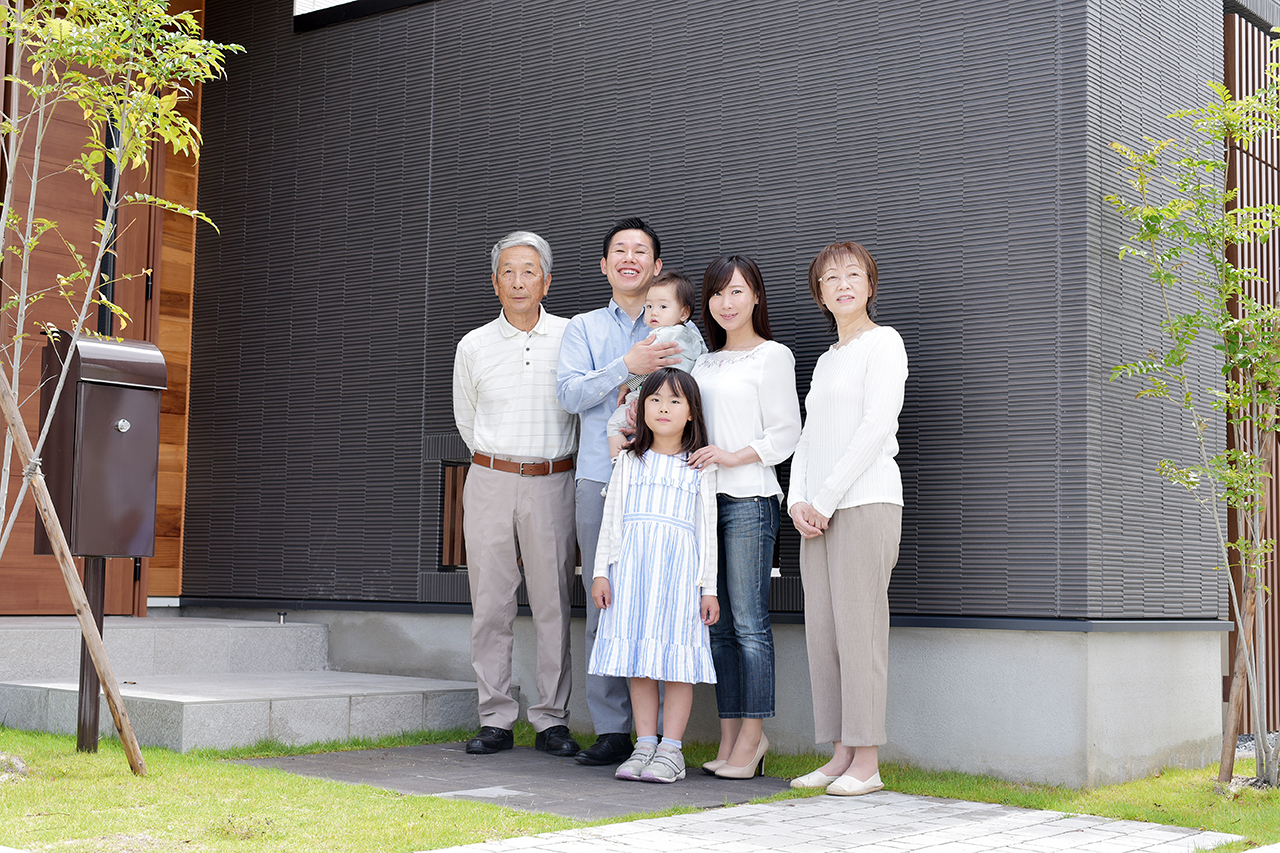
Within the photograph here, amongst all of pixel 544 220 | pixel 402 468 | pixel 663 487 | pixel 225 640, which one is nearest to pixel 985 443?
pixel 663 487

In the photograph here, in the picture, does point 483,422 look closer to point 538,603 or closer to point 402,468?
point 538,603

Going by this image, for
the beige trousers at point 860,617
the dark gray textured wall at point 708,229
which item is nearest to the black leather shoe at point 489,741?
the dark gray textured wall at point 708,229

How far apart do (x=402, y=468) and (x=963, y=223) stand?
2574 mm

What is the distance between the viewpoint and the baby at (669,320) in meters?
4.10

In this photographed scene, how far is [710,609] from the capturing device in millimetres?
3848

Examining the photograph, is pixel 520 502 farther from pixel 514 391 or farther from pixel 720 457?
pixel 720 457

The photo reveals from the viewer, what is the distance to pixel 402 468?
214 inches

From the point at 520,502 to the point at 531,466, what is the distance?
0.43ft

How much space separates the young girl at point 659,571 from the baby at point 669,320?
0.15 meters

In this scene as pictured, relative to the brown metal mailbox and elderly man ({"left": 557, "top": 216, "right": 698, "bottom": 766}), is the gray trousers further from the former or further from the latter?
the brown metal mailbox

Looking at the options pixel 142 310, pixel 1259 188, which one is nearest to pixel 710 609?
pixel 1259 188

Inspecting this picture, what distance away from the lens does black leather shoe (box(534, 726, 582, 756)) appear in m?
4.29

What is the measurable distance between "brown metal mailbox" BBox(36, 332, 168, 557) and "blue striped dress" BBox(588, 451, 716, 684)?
4.84 ft

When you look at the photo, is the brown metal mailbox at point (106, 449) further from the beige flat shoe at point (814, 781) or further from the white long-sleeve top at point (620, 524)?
the beige flat shoe at point (814, 781)
